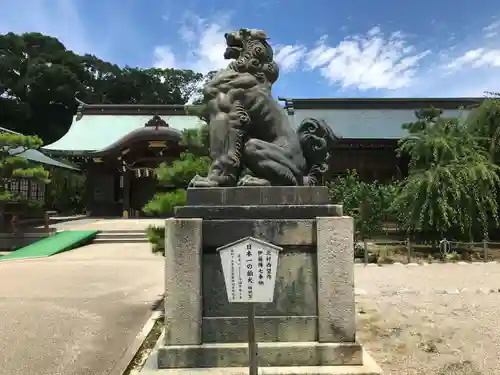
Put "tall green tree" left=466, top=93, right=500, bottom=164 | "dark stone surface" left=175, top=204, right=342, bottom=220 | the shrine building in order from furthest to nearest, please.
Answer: the shrine building
"tall green tree" left=466, top=93, right=500, bottom=164
"dark stone surface" left=175, top=204, right=342, bottom=220

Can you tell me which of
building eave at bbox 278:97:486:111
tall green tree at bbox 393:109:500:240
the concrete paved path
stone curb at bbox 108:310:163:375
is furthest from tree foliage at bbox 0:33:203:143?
stone curb at bbox 108:310:163:375

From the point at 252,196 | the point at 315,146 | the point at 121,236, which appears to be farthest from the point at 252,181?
the point at 121,236

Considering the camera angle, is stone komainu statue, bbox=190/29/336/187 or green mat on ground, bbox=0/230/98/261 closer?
stone komainu statue, bbox=190/29/336/187

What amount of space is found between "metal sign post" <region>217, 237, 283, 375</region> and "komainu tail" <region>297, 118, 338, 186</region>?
161 centimetres

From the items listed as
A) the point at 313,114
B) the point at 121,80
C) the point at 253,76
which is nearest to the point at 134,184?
the point at 313,114

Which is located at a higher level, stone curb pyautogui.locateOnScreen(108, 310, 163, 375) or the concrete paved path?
stone curb pyautogui.locateOnScreen(108, 310, 163, 375)

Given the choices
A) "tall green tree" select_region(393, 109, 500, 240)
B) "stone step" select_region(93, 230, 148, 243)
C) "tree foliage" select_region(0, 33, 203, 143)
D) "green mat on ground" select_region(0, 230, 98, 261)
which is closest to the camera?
"tall green tree" select_region(393, 109, 500, 240)

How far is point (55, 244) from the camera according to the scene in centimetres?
1297

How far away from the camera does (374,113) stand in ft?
77.3

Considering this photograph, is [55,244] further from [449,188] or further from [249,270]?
[249,270]

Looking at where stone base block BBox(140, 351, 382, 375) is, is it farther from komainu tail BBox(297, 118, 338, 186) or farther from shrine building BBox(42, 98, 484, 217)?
shrine building BBox(42, 98, 484, 217)

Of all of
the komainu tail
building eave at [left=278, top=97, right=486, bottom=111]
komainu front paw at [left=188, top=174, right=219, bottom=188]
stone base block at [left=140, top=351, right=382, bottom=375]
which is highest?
building eave at [left=278, top=97, right=486, bottom=111]

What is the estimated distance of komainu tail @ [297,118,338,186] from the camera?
3.93 m

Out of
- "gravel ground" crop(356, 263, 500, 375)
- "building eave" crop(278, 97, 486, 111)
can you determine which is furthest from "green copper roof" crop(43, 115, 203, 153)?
"gravel ground" crop(356, 263, 500, 375)
